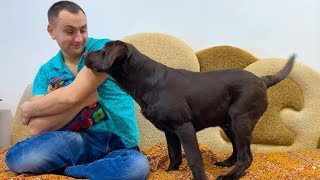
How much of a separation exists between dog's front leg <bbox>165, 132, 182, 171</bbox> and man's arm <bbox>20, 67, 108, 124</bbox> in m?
0.34

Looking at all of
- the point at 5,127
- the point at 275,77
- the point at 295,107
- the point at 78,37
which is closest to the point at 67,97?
the point at 78,37

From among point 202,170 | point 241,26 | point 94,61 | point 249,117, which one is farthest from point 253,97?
point 241,26

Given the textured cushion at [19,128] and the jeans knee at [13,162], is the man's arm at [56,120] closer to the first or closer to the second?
the jeans knee at [13,162]

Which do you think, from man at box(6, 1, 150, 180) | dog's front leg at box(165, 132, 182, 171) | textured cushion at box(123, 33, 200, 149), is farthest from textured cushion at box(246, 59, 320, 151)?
man at box(6, 1, 150, 180)

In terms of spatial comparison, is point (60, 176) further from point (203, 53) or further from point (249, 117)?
point (203, 53)

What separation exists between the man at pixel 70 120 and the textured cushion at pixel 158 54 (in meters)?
0.44

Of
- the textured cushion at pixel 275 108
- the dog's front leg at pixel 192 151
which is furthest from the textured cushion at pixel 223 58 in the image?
the dog's front leg at pixel 192 151

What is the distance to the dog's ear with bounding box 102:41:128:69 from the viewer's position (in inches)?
48.6

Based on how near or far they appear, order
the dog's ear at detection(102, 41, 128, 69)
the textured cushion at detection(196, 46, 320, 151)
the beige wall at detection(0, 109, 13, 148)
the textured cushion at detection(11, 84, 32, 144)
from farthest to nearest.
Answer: the beige wall at detection(0, 109, 13, 148)
the textured cushion at detection(11, 84, 32, 144)
the textured cushion at detection(196, 46, 320, 151)
the dog's ear at detection(102, 41, 128, 69)

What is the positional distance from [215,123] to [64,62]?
67 cm

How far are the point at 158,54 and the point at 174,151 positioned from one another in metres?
0.75

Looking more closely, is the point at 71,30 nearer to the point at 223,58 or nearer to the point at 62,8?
the point at 62,8

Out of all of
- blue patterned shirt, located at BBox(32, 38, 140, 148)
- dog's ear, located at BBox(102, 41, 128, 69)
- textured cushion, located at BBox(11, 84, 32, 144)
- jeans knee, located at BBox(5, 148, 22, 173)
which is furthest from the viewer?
textured cushion, located at BBox(11, 84, 32, 144)

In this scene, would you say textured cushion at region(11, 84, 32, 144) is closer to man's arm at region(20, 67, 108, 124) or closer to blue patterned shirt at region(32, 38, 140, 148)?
blue patterned shirt at region(32, 38, 140, 148)
